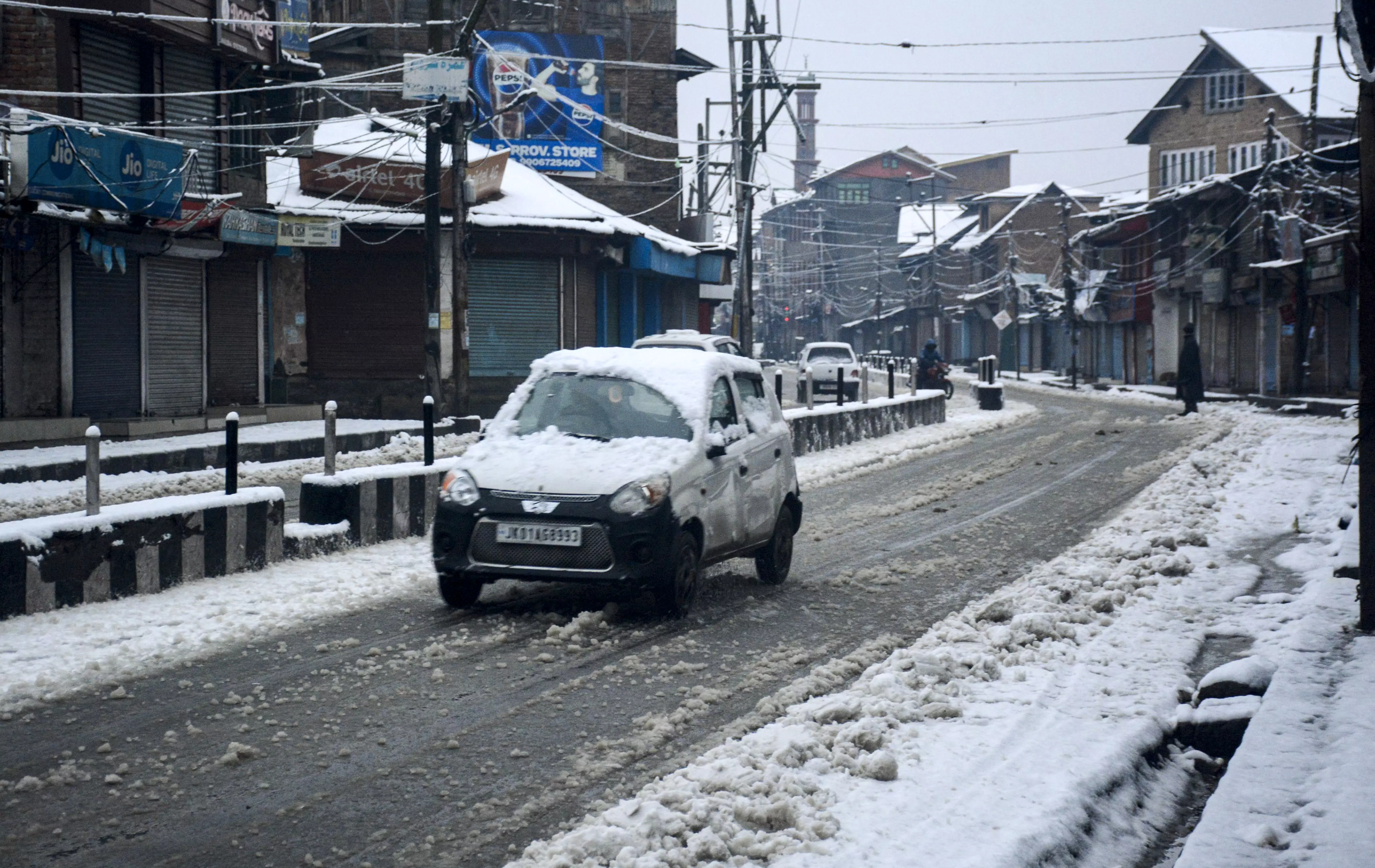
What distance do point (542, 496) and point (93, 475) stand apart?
3.20 metres

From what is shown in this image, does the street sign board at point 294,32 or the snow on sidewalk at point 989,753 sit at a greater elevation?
the street sign board at point 294,32

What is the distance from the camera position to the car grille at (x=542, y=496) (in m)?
8.13

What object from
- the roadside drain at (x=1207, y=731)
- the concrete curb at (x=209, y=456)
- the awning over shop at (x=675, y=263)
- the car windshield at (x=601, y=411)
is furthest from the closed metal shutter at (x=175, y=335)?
the roadside drain at (x=1207, y=731)

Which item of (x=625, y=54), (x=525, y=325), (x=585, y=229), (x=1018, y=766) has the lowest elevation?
(x=1018, y=766)

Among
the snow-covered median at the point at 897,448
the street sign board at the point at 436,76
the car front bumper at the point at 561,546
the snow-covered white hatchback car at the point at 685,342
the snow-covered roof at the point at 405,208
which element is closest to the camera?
the car front bumper at the point at 561,546

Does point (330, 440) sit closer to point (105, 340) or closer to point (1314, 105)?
point (105, 340)

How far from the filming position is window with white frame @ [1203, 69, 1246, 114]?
5759cm

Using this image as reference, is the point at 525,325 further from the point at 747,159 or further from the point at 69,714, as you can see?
the point at 69,714

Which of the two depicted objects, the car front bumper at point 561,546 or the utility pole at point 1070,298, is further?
the utility pole at point 1070,298

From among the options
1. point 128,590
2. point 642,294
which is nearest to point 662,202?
point 642,294

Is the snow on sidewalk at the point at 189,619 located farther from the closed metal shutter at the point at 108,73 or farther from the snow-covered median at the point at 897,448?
the closed metal shutter at the point at 108,73

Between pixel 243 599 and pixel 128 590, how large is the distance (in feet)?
2.62

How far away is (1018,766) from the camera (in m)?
5.41

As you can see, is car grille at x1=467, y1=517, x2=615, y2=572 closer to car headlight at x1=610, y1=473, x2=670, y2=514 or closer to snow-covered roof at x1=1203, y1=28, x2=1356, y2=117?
car headlight at x1=610, y1=473, x2=670, y2=514
